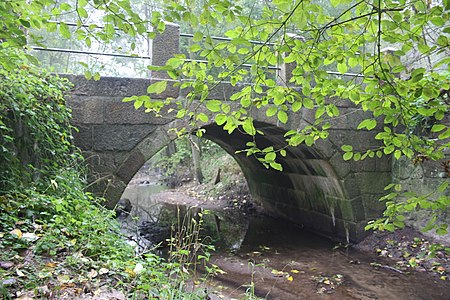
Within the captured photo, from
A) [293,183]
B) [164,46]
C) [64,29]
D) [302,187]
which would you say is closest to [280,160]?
[293,183]

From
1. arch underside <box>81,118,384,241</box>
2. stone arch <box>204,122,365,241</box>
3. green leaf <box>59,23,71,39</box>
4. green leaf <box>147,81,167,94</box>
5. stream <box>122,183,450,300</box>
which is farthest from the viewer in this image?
stone arch <box>204,122,365,241</box>

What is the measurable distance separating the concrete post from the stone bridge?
2 cm

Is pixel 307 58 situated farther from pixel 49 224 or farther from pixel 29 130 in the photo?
pixel 29 130

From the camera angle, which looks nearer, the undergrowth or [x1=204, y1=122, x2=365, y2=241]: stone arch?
the undergrowth

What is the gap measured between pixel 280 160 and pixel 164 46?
3896mm

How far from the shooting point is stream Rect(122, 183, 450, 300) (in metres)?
4.14

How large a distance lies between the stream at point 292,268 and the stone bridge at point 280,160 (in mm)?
492

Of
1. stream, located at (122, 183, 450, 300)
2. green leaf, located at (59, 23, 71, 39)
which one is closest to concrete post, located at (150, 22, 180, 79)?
stream, located at (122, 183, 450, 300)

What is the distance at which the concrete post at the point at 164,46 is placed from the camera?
4699 millimetres

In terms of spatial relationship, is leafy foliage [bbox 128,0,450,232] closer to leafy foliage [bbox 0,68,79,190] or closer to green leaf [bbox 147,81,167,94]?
green leaf [bbox 147,81,167,94]

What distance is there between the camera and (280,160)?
779cm

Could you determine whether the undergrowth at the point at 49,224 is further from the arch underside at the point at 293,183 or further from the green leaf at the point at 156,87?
the green leaf at the point at 156,87

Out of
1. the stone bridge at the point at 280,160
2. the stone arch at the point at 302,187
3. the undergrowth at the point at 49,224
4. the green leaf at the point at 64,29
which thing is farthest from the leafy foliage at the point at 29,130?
the stone arch at the point at 302,187

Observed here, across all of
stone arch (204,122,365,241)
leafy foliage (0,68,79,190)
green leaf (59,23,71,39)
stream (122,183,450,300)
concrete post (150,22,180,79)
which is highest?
concrete post (150,22,180,79)
